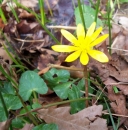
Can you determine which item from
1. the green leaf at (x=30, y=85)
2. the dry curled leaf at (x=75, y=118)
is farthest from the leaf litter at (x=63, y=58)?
the green leaf at (x=30, y=85)

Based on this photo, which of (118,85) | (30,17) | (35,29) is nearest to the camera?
(118,85)

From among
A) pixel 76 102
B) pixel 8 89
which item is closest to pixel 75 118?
pixel 76 102

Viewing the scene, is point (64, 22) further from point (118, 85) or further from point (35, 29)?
point (118, 85)

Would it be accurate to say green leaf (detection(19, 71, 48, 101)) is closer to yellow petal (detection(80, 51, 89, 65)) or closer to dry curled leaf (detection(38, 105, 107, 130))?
dry curled leaf (detection(38, 105, 107, 130))

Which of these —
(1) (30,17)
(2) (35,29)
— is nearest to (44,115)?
(2) (35,29)

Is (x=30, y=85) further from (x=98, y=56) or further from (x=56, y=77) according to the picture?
(x=98, y=56)

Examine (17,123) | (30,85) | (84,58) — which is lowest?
(17,123)

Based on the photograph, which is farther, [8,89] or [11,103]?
[8,89]

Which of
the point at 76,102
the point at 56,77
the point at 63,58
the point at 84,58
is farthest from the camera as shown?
the point at 63,58
